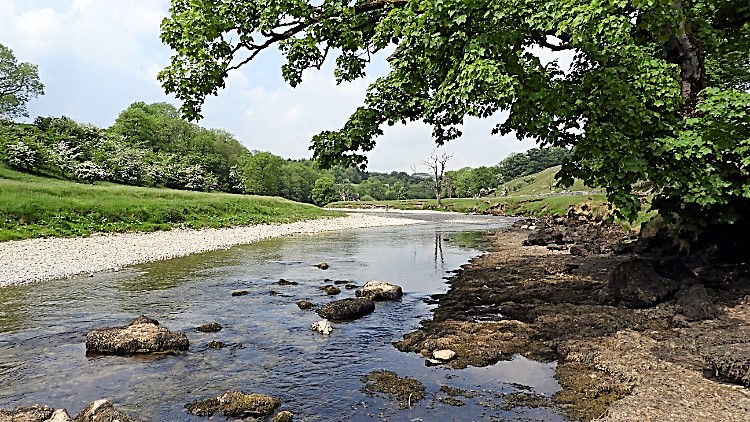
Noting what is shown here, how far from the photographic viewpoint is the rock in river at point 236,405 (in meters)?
7.06

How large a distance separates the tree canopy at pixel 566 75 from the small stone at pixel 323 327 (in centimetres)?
432

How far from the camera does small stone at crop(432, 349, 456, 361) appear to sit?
9297 mm

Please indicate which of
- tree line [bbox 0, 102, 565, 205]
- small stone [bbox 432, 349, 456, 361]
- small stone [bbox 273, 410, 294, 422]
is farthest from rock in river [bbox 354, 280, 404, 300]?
small stone [bbox 273, 410, 294, 422]

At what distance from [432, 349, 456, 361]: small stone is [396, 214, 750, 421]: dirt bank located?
167 millimetres

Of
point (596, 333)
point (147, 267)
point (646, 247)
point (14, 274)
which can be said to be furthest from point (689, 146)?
point (14, 274)

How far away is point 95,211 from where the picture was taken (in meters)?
34.5

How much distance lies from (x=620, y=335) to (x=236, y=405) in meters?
7.78

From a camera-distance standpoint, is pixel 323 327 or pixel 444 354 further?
pixel 323 327

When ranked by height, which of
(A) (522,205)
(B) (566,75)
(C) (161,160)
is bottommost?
(A) (522,205)

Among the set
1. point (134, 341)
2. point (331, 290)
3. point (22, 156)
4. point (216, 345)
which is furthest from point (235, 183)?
point (134, 341)

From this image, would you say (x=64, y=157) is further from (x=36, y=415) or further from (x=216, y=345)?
(x=36, y=415)

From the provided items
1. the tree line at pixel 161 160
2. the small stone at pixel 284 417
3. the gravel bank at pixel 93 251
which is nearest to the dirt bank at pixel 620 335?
the small stone at pixel 284 417

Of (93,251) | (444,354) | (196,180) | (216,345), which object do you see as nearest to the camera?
(444,354)

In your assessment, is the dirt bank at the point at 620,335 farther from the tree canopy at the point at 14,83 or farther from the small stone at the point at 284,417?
the tree canopy at the point at 14,83
